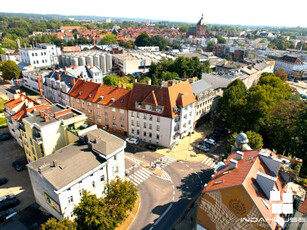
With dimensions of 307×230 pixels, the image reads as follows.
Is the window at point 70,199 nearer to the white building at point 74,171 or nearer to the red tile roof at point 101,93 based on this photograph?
the white building at point 74,171

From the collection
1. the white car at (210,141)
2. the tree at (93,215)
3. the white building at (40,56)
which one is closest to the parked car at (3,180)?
the tree at (93,215)

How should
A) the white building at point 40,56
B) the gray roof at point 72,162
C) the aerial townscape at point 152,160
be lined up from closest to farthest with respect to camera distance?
the aerial townscape at point 152,160
the gray roof at point 72,162
the white building at point 40,56

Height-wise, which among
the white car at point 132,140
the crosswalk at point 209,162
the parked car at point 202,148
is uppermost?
the white car at point 132,140

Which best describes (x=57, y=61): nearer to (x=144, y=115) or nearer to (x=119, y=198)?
(x=144, y=115)

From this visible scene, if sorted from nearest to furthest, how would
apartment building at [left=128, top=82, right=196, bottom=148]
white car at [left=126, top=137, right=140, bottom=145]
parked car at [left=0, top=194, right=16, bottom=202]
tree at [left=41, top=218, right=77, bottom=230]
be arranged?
tree at [left=41, top=218, right=77, bottom=230] < parked car at [left=0, top=194, right=16, bottom=202] < apartment building at [left=128, top=82, right=196, bottom=148] < white car at [left=126, top=137, right=140, bottom=145]

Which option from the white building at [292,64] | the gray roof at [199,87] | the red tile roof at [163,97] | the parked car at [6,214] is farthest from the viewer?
the white building at [292,64]

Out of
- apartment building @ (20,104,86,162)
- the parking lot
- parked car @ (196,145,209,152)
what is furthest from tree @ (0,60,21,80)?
parked car @ (196,145,209,152)

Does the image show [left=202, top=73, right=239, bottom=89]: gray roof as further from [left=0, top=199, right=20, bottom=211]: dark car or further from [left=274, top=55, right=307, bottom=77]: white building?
[left=274, top=55, right=307, bottom=77]: white building
